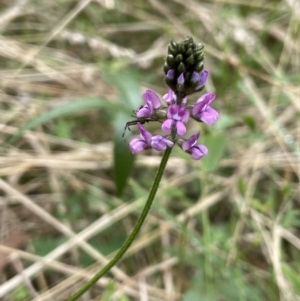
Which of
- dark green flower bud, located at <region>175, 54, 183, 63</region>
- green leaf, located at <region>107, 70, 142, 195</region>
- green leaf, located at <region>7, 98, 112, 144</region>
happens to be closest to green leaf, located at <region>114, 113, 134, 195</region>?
green leaf, located at <region>107, 70, 142, 195</region>

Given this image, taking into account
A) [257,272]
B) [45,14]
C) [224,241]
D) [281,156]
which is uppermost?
[45,14]

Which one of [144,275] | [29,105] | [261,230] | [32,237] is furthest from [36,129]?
[261,230]

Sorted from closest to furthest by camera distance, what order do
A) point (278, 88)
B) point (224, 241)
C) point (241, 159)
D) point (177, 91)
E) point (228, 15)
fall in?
point (177, 91) → point (224, 241) → point (241, 159) → point (278, 88) → point (228, 15)

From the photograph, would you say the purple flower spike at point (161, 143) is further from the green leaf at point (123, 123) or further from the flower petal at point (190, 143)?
the green leaf at point (123, 123)

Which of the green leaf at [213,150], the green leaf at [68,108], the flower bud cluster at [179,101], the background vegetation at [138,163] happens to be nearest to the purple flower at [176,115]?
the flower bud cluster at [179,101]

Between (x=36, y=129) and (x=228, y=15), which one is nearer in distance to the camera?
(x=36, y=129)

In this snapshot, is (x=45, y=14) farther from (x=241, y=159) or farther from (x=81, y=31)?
(x=241, y=159)

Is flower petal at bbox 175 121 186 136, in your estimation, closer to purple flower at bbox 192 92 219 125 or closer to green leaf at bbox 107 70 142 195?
purple flower at bbox 192 92 219 125

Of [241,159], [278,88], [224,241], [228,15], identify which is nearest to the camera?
[224,241]
